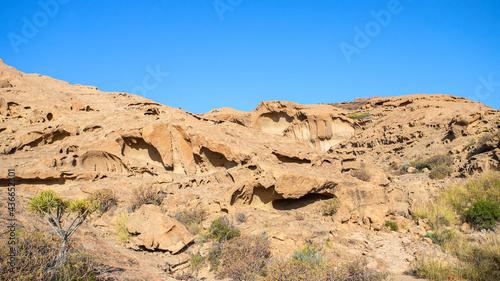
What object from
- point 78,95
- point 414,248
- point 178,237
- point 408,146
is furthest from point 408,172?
point 78,95

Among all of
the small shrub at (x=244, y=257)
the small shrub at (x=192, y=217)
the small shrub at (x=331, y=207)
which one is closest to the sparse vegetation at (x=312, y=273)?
the small shrub at (x=244, y=257)

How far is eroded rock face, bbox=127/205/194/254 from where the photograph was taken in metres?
7.38

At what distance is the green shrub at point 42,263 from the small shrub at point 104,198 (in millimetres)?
4190

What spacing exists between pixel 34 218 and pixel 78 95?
24202 mm

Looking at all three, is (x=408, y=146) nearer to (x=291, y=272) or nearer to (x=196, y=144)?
(x=196, y=144)

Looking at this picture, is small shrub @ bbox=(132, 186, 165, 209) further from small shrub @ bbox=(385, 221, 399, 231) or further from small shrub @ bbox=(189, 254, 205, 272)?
small shrub @ bbox=(385, 221, 399, 231)

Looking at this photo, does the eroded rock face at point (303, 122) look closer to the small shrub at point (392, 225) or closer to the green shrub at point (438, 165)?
the green shrub at point (438, 165)

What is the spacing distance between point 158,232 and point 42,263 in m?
2.92

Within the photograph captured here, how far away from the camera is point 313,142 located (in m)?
29.9

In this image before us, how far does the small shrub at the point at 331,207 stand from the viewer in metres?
9.74

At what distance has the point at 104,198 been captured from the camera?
9695mm

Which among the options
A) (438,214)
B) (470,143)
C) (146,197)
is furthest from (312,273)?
(470,143)

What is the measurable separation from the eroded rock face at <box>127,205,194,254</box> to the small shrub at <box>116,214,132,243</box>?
0.26 metres

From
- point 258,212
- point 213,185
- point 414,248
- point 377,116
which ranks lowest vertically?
point 414,248
